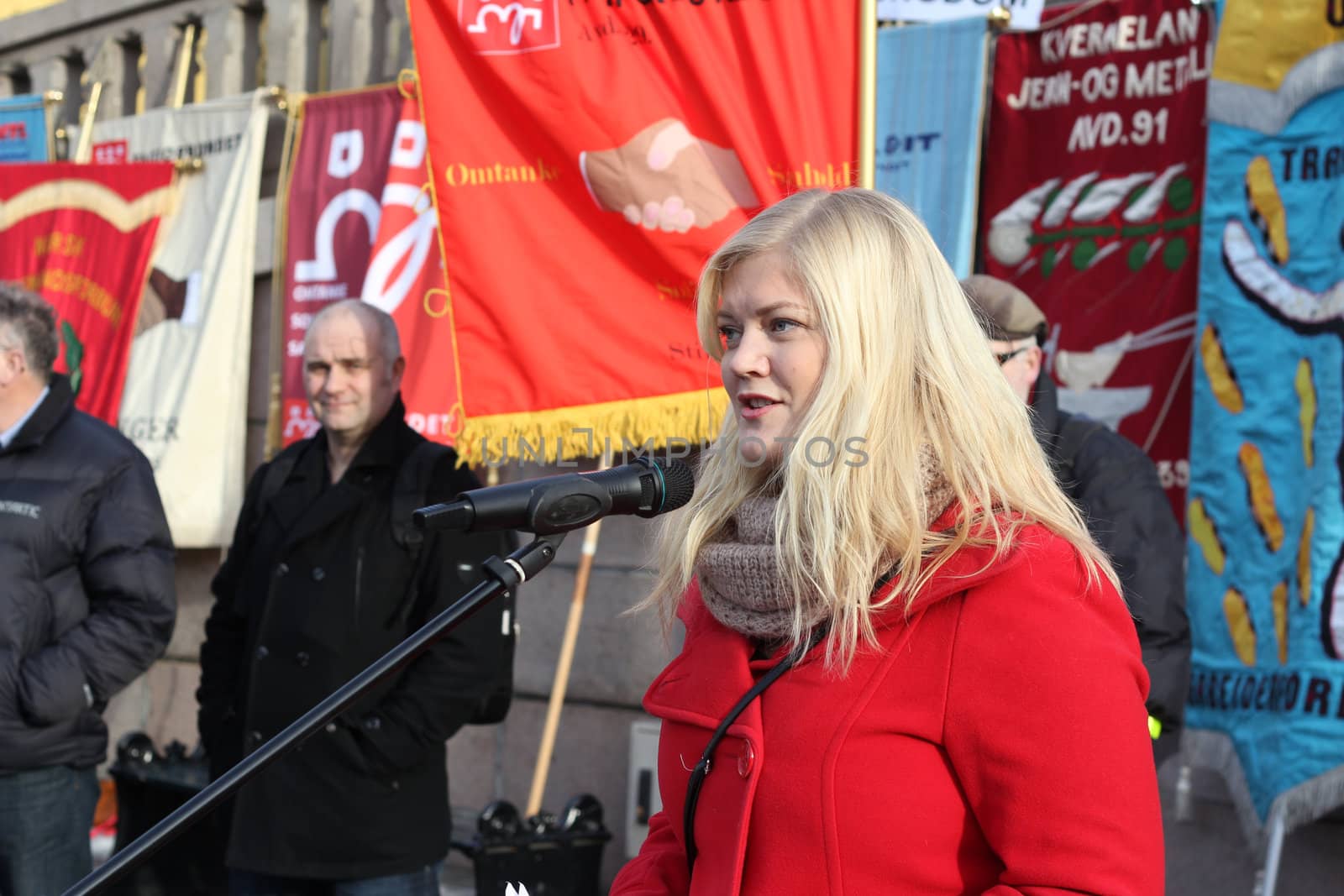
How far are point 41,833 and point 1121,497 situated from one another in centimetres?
285

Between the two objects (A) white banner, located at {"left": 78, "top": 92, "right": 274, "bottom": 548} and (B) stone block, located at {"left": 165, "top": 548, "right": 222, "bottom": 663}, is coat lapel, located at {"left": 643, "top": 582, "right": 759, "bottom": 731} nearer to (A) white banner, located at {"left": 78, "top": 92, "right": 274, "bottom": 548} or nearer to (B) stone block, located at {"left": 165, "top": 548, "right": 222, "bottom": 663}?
(A) white banner, located at {"left": 78, "top": 92, "right": 274, "bottom": 548}

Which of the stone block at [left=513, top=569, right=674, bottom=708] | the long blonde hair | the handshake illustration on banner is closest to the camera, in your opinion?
the long blonde hair

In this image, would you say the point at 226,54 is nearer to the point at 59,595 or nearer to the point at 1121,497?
the point at 59,595

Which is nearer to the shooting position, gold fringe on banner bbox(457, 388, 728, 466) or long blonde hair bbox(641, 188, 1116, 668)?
long blonde hair bbox(641, 188, 1116, 668)

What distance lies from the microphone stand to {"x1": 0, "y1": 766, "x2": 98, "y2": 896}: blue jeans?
2293 mm

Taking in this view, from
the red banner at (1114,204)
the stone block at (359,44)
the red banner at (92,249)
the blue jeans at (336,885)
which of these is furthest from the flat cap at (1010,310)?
the red banner at (92,249)

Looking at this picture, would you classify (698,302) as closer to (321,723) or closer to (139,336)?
(321,723)

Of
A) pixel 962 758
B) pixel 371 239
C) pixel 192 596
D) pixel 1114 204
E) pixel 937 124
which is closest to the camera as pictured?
pixel 962 758

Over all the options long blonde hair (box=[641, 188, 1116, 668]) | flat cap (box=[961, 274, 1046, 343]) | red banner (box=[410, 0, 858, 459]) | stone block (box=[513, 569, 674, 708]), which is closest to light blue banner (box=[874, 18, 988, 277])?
red banner (box=[410, 0, 858, 459])

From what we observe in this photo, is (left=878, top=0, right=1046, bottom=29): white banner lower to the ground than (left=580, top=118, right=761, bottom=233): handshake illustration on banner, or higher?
higher

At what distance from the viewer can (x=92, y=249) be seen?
24.7ft

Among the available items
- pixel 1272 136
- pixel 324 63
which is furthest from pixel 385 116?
pixel 1272 136

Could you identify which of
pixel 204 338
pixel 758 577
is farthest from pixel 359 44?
pixel 758 577

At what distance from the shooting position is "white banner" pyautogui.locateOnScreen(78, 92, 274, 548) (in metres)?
7.14
